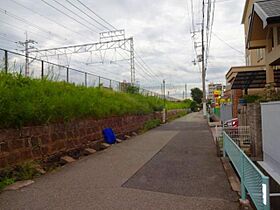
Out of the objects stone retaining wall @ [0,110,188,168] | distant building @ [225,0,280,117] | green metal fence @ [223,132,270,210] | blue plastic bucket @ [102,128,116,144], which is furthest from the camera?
blue plastic bucket @ [102,128,116,144]

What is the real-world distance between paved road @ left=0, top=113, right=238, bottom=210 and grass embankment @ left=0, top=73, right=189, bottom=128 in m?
1.65

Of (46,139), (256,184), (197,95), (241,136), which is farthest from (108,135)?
(197,95)

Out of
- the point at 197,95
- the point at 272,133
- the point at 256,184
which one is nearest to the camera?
the point at 256,184

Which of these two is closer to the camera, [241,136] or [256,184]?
[256,184]

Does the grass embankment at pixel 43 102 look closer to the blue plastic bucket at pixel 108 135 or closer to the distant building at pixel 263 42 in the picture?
the blue plastic bucket at pixel 108 135

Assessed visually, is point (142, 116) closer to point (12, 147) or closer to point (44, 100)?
point (44, 100)

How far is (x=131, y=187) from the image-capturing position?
6.56m

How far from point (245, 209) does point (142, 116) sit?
1834 cm

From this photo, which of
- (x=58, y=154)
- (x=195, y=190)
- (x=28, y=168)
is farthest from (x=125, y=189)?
(x=58, y=154)

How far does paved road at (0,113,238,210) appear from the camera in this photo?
5434mm

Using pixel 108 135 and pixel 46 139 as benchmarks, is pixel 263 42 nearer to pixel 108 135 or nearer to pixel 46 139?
pixel 108 135

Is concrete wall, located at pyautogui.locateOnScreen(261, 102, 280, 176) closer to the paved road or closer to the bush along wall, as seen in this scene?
the paved road

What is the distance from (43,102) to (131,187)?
13.5ft

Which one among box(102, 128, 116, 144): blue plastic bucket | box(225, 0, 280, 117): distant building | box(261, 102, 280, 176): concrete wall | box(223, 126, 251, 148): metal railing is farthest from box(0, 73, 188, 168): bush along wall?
box(225, 0, 280, 117): distant building
